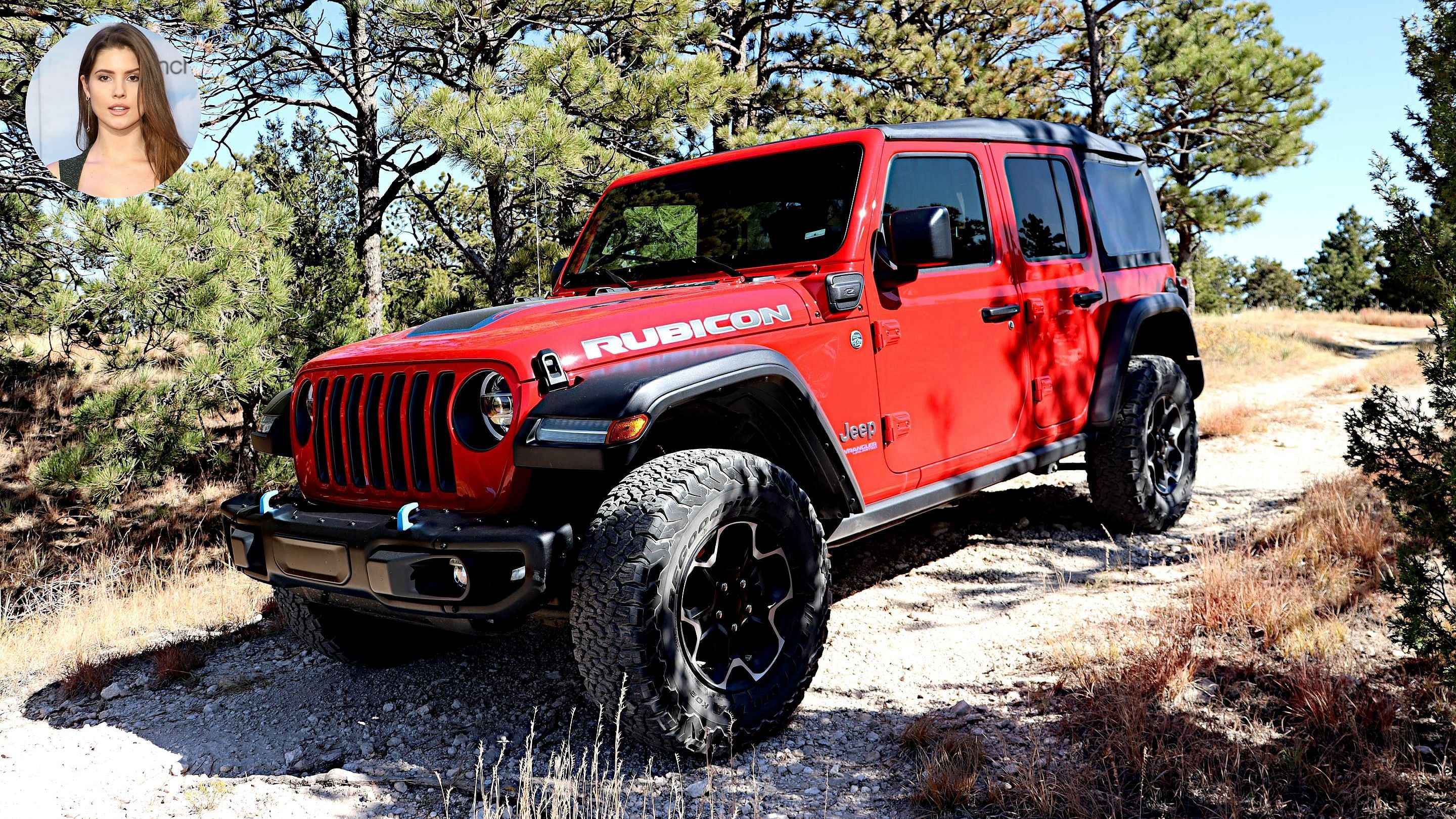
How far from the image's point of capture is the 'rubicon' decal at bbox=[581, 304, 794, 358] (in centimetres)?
297

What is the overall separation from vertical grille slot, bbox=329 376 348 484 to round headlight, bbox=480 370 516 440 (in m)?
0.66

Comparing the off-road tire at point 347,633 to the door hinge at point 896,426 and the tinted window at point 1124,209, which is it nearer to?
the door hinge at point 896,426

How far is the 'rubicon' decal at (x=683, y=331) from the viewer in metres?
2.97

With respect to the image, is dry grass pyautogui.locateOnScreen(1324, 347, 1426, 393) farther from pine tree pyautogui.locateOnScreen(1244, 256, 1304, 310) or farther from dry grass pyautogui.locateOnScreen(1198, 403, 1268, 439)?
pine tree pyautogui.locateOnScreen(1244, 256, 1304, 310)

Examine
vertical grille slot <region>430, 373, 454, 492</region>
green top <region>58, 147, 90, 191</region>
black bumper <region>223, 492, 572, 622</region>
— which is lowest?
black bumper <region>223, 492, 572, 622</region>

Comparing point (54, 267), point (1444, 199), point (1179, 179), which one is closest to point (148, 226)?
point (54, 267)

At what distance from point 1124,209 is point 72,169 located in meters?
7.43

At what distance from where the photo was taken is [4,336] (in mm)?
7688

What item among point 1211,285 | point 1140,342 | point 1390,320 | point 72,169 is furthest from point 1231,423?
point 1211,285

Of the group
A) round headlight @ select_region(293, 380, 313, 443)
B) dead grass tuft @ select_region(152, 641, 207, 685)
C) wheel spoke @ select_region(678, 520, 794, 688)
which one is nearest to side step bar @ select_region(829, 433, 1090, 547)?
wheel spoke @ select_region(678, 520, 794, 688)

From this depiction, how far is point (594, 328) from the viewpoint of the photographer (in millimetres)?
2994

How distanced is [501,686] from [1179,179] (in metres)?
21.2

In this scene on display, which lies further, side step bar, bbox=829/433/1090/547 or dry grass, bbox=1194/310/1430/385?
dry grass, bbox=1194/310/1430/385

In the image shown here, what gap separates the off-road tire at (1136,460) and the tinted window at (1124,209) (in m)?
0.68
